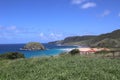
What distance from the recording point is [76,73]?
23.0m

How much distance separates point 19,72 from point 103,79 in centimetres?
719

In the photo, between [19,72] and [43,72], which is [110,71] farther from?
[19,72]

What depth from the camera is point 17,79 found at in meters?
20.9

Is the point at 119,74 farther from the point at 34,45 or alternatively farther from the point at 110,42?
the point at 110,42

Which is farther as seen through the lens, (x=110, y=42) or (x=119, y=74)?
(x=110, y=42)

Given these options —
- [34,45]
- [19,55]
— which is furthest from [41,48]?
[19,55]

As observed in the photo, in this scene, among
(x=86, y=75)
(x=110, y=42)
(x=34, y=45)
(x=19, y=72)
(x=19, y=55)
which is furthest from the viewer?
(x=110, y=42)

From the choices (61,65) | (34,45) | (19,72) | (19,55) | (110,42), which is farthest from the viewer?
(110,42)

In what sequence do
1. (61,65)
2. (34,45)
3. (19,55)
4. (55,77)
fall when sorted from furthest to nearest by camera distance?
(34,45) < (19,55) < (61,65) < (55,77)

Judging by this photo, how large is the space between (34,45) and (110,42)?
4571 centimetres

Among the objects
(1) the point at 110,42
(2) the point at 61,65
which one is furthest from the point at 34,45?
(2) the point at 61,65

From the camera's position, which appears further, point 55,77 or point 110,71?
point 110,71

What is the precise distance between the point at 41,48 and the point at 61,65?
133 meters

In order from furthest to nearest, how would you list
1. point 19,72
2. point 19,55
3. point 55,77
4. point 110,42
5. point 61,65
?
point 110,42
point 19,55
point 61,65
point 19,72
point 55,77
